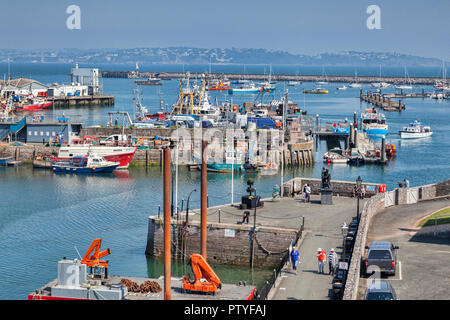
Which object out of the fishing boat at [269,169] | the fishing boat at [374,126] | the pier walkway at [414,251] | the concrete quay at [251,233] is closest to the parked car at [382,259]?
the pier walkway at [414,251]

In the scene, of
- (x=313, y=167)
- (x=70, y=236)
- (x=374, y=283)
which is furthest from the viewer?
(x=313, y=167)

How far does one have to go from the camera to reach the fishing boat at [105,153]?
2879 inches

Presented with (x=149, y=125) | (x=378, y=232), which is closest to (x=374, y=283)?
(x=378, y=232)

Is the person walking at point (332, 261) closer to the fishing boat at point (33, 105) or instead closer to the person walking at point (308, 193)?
the person walking at point (308, 193)

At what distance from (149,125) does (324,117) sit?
46089mm

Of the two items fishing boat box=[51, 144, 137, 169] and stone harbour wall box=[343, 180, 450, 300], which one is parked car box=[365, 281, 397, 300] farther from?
fishing boat box=[51, 144, 137, 169]

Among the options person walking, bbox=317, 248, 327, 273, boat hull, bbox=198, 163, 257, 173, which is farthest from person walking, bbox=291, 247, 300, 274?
boat hull, bbox=198, 163, 257, 173

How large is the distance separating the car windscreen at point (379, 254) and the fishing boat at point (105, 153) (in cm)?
4606

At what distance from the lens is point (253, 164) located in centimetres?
7100

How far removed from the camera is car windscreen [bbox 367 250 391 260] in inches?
1160

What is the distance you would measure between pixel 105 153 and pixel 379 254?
46.8m

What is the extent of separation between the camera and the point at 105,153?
73125mm

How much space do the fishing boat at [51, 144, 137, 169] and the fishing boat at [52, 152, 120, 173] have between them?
0.83 meters
